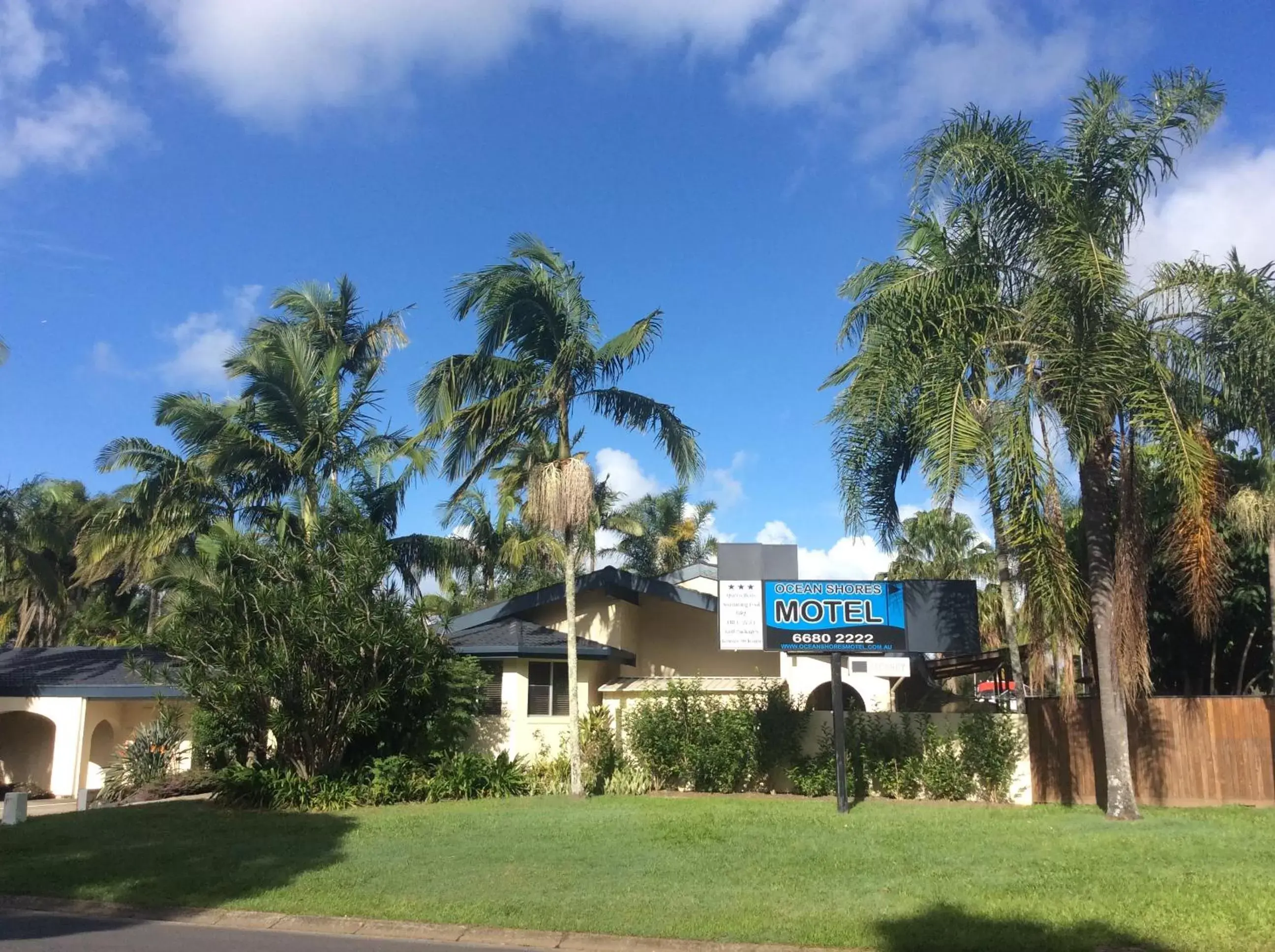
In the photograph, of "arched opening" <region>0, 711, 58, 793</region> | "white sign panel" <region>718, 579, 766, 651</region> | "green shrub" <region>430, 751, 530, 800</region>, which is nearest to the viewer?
"white sign panel" <region>718, 579, 766, 651</region>

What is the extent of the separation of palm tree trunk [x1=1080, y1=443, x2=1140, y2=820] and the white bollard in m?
15.7

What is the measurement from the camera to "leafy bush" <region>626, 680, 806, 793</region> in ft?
55.6

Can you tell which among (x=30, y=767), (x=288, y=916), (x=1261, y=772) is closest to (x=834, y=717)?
(x=1261, y=772)

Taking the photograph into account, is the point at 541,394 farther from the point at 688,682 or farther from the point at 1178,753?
the point at 1178,753

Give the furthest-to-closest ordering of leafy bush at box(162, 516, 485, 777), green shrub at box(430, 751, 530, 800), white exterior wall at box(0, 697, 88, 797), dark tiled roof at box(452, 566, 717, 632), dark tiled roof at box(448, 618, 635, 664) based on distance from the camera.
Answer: white exterior wall at box(0, 697, 88, 797) < dark tiled roof at box(452, 566, 717, 632) < dark tiled roof at box(448, 618, 635, 664) < green shrub at box(430, 751, 530, 800) < leafy bush at box(162, 516, 485, 777)

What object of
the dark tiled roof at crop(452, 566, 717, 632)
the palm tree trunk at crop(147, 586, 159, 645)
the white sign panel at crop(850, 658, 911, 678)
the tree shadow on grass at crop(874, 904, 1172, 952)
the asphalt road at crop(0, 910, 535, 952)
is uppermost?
the palm tree trunk at crop(147, 586, 159, 645)

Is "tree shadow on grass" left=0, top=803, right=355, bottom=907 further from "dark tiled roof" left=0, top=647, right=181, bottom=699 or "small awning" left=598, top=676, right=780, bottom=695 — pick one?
"small awning" left=598, top=676, right=780, bottom=695

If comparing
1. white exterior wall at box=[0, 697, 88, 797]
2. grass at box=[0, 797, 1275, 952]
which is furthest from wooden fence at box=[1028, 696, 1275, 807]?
white exterior wall at box=[0, 697, 88, 797]

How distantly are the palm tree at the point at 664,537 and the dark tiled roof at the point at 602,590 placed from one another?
19.5m

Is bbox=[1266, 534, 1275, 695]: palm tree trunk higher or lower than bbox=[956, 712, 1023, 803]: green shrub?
higher

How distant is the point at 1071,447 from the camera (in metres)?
12.8

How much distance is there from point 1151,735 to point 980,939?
9372 mm

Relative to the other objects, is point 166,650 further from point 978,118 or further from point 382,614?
point 978,118

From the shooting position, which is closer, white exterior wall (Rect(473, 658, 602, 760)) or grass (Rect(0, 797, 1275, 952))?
grass (Rect(0, 797, 1275, 952))
